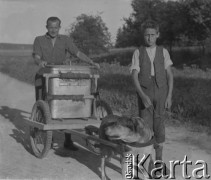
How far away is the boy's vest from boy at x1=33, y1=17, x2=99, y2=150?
1605 mm

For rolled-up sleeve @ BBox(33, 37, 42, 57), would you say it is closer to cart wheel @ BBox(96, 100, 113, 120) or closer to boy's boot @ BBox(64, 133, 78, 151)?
cart wheel @ BBox(96, 100, 113, 120)

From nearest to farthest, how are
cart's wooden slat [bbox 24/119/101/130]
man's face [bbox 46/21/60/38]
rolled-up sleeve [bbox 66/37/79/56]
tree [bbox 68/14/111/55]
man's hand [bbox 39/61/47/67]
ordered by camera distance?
cart's wooden slat [bbox 24/119/101/130] → man's hand [bbox 39/61/47/67] → man's face [bbox 46/21/60/38] → rolled-up sleeve [bbox 66/37/79/56] → tree [bbox 68/14/111/55]

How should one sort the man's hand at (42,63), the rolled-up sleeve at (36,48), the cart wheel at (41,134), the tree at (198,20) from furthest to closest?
the tree at (198,20)
the rolled-up sleeve at (36,48)
the man's hand at (42,63)
the cart wheel at (41,134)

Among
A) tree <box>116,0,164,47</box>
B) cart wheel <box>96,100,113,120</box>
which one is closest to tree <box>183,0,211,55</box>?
tree <box>116,0,164,47</box>

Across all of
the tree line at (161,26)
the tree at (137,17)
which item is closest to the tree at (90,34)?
the tree line at (161,26)

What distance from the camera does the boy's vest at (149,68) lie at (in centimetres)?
507

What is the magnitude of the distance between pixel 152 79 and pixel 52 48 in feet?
7.22

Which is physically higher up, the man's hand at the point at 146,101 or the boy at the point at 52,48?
the boy at the point at 52,48

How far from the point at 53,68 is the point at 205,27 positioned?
2845cm

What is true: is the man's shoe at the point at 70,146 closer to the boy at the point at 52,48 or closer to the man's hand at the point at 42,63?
the boy at the point at 52,48

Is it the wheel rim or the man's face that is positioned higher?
the man's face

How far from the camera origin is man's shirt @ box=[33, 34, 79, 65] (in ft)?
21.8

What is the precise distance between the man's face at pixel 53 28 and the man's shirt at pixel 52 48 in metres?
0.09

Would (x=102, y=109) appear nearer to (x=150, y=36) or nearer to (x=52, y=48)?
(x=52, y=48)
